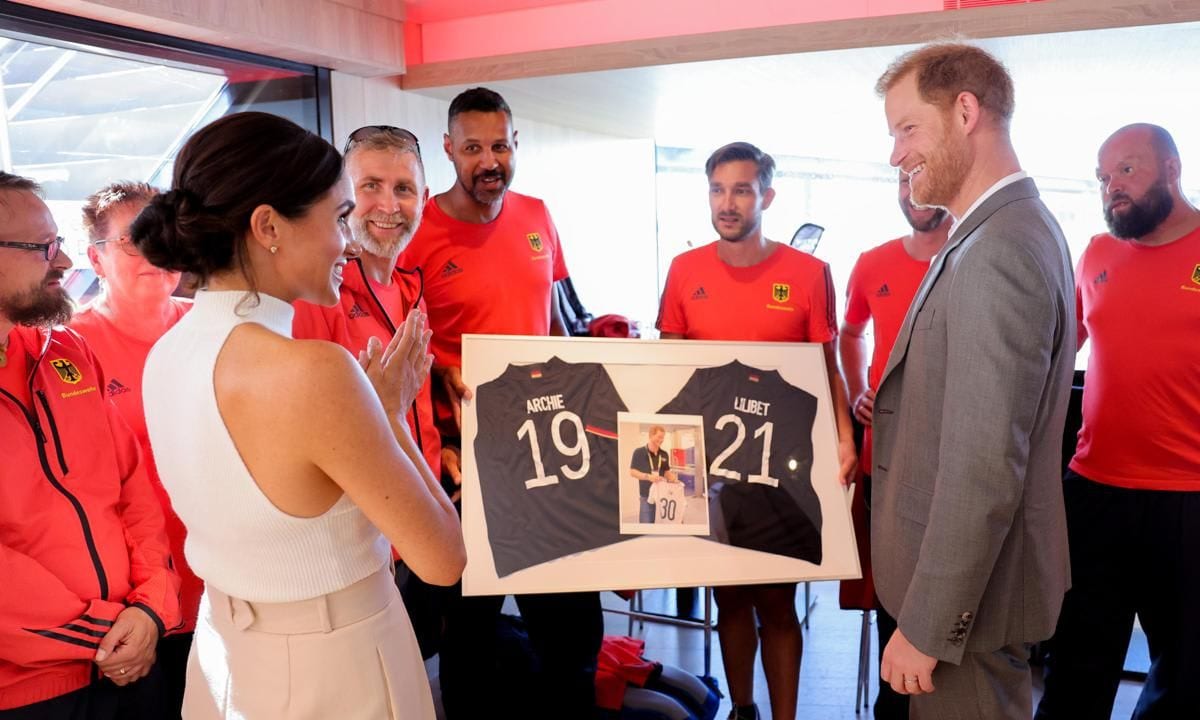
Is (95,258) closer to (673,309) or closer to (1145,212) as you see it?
(673,309)

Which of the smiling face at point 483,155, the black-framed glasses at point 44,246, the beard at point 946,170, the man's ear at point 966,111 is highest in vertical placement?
the smiling face at point 483,155

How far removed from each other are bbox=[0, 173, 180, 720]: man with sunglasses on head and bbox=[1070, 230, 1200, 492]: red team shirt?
276 cm

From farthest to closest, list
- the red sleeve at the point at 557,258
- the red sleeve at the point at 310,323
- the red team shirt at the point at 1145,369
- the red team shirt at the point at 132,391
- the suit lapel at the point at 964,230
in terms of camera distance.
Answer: the red sleeve at the point at 557,258 → the red team shirt at the point at 1145,369 → the red team shirt at the point at 132,391 → the red sleeve at the point at 310,323 → the suit lapel at the point at 964,230

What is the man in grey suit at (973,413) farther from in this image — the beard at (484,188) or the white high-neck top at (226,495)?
the beard at (484,188)

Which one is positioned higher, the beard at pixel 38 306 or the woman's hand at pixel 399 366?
the beard at pixel 38 306

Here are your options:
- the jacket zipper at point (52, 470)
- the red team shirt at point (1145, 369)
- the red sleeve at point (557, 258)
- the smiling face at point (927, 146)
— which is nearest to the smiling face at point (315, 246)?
A: the jacket zipper at point (52, 470)

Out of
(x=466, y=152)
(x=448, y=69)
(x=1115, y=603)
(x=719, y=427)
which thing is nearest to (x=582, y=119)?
(x=448, y=69)

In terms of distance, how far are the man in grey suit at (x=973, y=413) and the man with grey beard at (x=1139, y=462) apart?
3.68 ft

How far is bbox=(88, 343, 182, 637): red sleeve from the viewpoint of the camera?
2014 millimetres

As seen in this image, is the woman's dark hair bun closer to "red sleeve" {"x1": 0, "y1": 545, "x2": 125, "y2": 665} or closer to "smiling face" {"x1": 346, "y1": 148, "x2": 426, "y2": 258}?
"red sleeve" {"x1": 0, "y1": 545, "x2": 125, "y2": 665}

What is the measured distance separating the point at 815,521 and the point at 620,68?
96.2 inches

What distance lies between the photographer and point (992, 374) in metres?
1.55

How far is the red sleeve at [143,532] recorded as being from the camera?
2014mm

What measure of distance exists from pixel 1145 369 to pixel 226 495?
2692 mm
